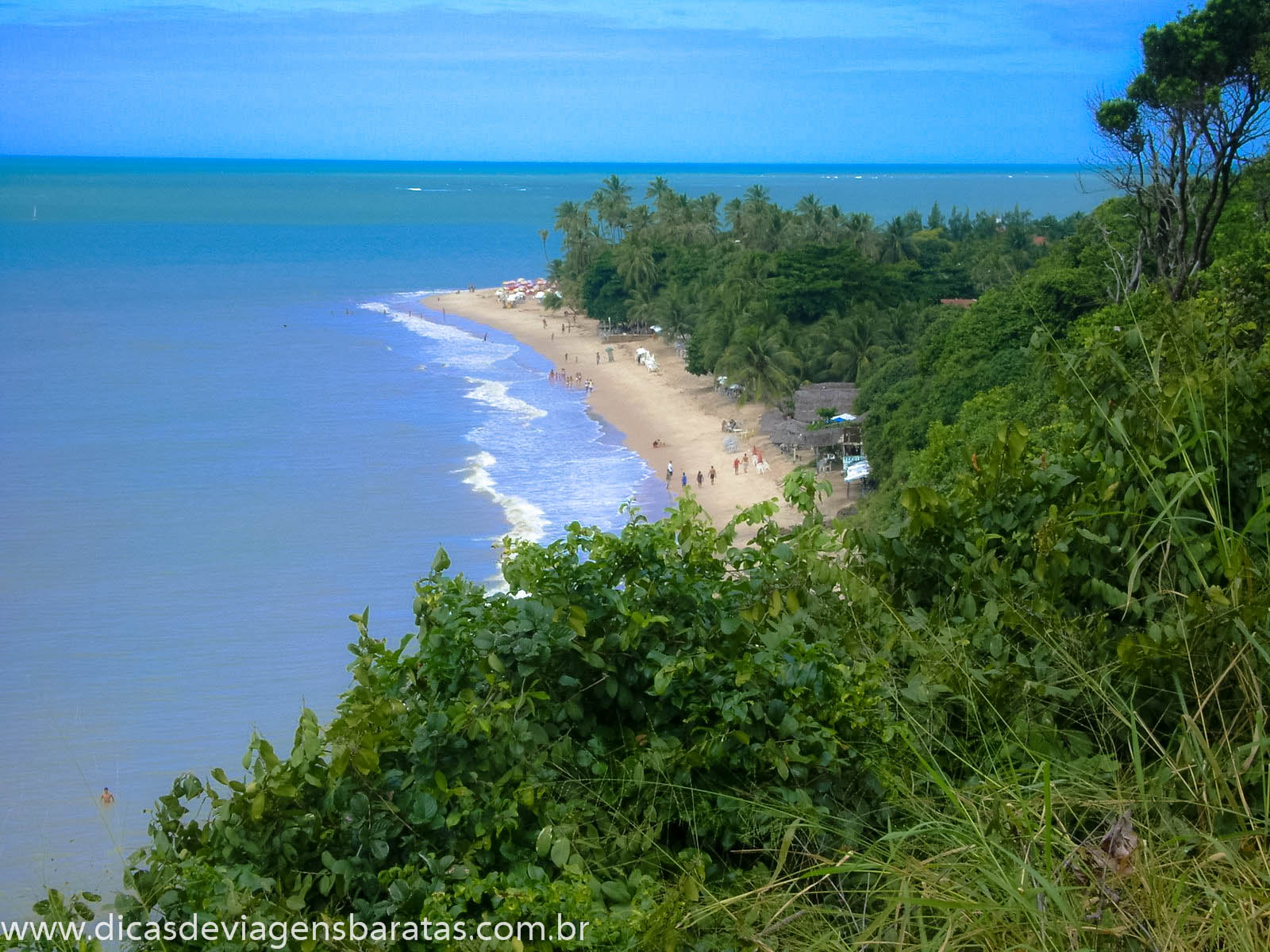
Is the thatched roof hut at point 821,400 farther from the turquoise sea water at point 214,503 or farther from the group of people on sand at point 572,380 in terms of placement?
the group of people on sand at point 572,380

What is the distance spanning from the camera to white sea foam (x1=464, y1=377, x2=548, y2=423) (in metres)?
39.4

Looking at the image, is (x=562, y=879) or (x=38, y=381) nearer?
(x=562, y=879)

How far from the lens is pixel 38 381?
4478 centimetres

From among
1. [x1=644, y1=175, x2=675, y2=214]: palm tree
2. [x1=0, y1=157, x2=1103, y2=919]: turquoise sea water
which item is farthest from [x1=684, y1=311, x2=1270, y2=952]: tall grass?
[x1=644, y1=175, x2=675, y2=214]: palm tree

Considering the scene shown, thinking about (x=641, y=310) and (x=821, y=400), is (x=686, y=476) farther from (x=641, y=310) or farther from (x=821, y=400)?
(x=641, y=310)

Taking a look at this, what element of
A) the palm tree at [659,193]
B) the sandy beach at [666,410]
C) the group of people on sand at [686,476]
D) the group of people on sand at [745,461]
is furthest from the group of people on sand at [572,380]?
the palm tree at [659,193]

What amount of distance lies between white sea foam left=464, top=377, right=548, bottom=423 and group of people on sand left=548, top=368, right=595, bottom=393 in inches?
85.5

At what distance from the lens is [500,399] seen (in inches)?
1646

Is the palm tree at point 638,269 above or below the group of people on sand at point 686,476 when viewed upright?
above

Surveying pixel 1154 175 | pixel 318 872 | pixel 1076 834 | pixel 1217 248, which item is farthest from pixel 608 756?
pixel 1217 248

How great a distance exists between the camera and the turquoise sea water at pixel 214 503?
16344 mm

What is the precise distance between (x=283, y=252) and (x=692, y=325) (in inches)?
2383

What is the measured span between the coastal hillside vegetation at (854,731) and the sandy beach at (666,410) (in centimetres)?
1632

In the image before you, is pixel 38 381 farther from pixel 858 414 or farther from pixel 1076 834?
pixel 1076 834
